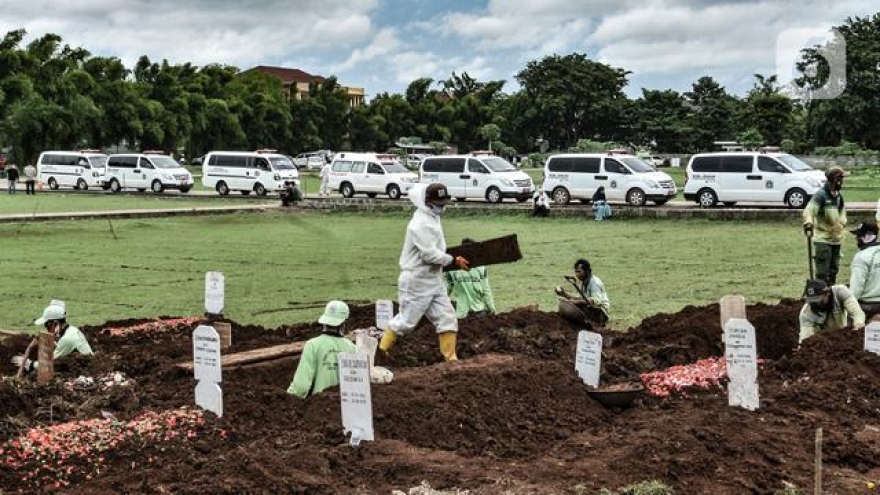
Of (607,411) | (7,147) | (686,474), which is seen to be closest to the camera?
(686,474)

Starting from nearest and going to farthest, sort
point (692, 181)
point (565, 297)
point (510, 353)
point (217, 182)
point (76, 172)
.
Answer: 1. point (510, 353)
2. point (565, 297)
3. point (692, 181)
4. point (217, 182)
5. point (76, 172)

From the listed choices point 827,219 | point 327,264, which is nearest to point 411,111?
point 327,264

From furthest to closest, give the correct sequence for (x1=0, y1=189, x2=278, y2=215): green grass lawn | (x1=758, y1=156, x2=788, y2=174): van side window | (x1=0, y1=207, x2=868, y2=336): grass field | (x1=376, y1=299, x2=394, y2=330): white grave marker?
1. (x1=0, y1=189, x2=278, y2=215): green grass lawn
2. (x1=758, y1=156, x2=788, y2=174): van side window
3. (x1=0, y1=207, x2=868, y2=336): grass field
4. (x1=376, y1=299, x2=394, y2=330): white grave marker

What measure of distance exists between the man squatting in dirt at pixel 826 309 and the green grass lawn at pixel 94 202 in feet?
99.1

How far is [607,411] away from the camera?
828cm

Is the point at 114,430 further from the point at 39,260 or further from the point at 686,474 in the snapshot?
the point at 39,260

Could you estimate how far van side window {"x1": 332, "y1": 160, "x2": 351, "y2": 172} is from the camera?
136 feet


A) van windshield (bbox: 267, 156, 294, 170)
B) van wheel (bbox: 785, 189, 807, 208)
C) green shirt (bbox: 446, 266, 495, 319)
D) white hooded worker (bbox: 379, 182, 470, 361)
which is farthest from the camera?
van windshield (bbox: 267, 156, 294, 170)

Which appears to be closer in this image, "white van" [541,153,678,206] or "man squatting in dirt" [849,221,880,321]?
"man squatting in dirt" [849,221,880,321]

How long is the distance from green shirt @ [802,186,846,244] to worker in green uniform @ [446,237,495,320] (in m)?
4.00

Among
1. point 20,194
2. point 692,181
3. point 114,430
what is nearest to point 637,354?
point 114,430

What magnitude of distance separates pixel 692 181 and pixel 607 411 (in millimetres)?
25119

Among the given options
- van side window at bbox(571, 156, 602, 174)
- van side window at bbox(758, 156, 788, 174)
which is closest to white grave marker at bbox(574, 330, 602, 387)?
van side window at bbox(758, 156, 788, 174)

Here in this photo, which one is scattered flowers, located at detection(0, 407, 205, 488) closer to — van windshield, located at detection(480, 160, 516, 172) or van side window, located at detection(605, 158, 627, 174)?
van side window, located at detection(605, 158, 627, 174)
